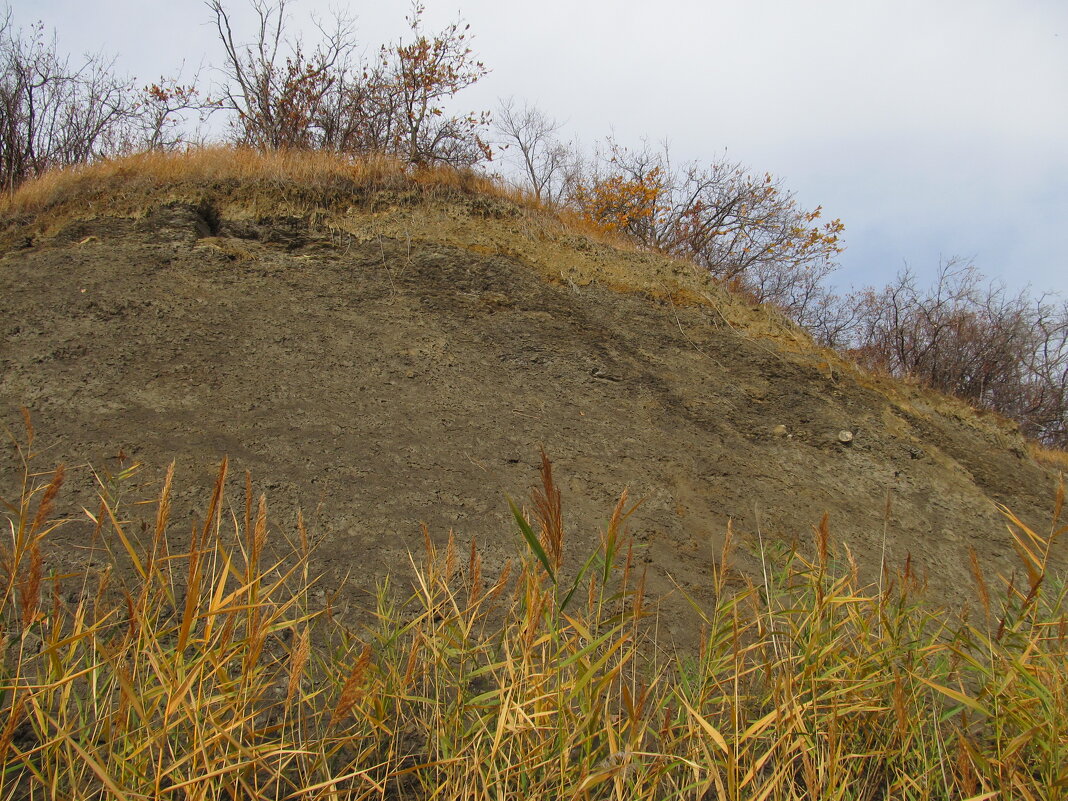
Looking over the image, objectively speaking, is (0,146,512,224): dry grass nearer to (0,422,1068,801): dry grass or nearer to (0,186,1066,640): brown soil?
(0,186,1066,640): brown soil

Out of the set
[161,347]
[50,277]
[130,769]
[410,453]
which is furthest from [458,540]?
[50,277]

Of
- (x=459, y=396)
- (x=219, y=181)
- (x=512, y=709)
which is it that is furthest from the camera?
(x=219, y=181)

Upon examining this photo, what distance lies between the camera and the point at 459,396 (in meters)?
5.70

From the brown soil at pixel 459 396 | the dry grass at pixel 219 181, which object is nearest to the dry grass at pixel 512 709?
the brown soil at pixel 459 396

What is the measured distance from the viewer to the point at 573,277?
743 cm

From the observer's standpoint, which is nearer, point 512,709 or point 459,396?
point 512,709

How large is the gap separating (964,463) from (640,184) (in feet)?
33.6

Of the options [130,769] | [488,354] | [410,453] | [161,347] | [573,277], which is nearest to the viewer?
[130,769]

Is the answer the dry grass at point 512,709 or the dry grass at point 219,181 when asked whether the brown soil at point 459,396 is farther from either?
the dry grass at point 512,709

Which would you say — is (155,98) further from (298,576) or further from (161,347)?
(298,576)

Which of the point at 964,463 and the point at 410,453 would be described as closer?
the point at 410,453

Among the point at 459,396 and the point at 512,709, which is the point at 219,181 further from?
the point at 512,709

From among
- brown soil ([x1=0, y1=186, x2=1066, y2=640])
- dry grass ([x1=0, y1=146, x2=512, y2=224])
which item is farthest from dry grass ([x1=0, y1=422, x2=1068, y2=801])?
dry grass ([x1=0, y1=146, x2=512, y2=224])

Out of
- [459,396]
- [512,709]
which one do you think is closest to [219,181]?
[459,396]
